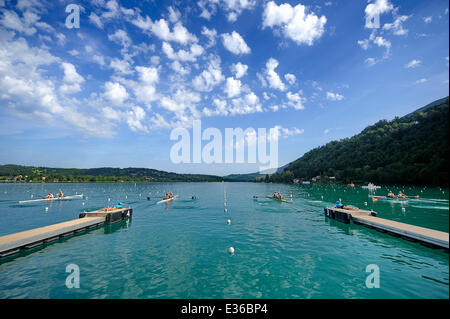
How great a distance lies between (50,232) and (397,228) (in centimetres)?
3409

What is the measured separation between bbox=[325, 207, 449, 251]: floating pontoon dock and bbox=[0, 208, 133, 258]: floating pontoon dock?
30.7 m

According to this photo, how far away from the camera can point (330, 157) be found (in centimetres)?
18138

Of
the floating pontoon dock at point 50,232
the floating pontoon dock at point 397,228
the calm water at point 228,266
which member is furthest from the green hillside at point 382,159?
the floating pontoon dock at point 50,232

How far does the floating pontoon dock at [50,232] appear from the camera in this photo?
16130 mm

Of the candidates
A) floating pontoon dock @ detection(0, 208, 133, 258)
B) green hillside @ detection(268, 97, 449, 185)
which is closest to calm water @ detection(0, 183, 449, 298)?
floating pontoon dock @ detection(0, 208, 133, 258)


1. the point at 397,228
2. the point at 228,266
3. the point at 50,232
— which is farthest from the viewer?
the point at 397,228

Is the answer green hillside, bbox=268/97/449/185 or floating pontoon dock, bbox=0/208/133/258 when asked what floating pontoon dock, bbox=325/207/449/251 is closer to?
green hillside, bbox=268/97/449/185

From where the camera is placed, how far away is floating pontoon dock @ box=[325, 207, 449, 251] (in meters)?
16.6

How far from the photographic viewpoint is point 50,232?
64.5 feet

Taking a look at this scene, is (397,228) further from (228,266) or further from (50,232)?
(50,232)

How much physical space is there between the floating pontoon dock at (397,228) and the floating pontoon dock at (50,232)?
30670mm

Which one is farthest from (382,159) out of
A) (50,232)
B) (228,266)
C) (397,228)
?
(50,232)
